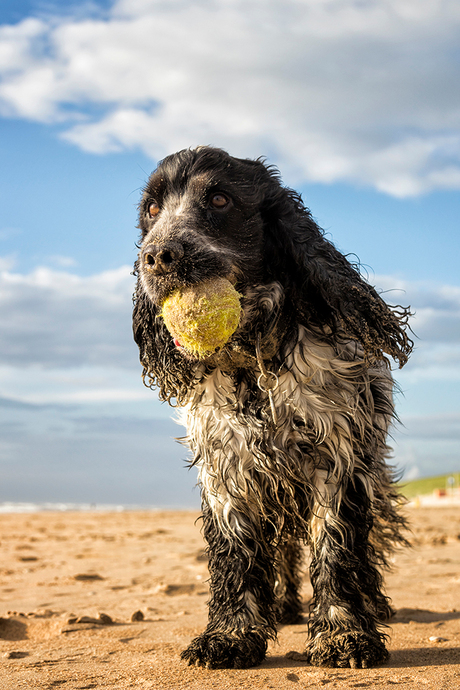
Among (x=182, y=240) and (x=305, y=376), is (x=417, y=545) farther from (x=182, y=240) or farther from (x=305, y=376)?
(x=182, y=240)

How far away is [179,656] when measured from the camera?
143 inches

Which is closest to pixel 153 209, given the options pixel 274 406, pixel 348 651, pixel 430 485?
pixel 274 406

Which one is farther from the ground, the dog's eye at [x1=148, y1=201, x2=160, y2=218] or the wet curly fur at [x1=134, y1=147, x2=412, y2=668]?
the dog's eye at [x1=148, y1=201, x2=160, y2=218]

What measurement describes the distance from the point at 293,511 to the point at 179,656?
1.03 metres

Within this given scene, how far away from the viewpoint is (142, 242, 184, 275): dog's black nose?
125 inches

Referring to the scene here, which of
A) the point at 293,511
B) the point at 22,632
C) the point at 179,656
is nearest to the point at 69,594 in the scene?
the point at 22,632

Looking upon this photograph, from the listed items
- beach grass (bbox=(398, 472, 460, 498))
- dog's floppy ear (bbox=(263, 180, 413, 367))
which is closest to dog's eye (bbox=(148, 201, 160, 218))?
dog's floppy ear (bbox=(263, 180, 413, 367))

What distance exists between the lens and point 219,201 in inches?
142

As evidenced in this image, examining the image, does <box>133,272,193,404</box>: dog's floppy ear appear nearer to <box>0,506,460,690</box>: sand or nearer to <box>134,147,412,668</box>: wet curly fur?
<box>134,147,412,668</box>: wet curly fur

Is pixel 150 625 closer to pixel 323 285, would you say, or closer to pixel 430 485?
pixel 323 285

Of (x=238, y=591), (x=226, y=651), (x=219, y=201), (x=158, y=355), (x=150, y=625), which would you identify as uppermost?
(x=219, y=201)

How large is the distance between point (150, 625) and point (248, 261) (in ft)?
9.10

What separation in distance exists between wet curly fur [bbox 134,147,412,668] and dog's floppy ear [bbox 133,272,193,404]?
13 mm

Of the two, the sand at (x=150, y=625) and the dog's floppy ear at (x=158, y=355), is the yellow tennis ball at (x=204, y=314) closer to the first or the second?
the dog's floppy ear at (x=158, y=355)
